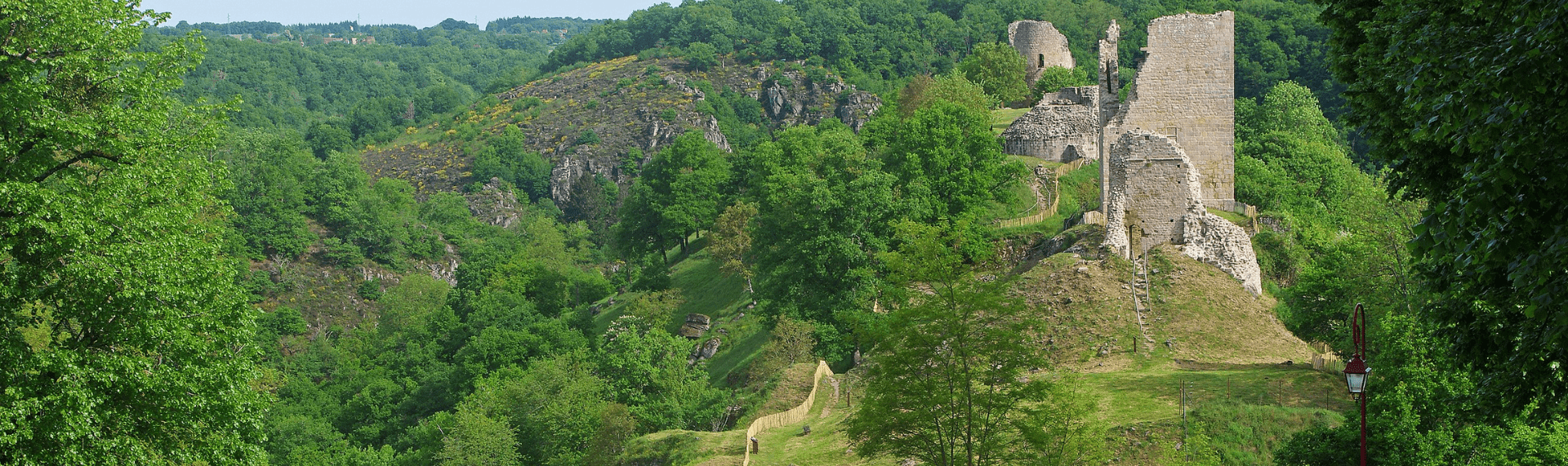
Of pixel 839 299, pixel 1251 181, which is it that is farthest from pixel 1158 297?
pixel 1251 181

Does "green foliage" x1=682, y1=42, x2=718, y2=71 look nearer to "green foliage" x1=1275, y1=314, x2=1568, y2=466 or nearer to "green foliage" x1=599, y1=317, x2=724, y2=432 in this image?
"green foliage" x1=599, y1=317, x2=724, y2=432

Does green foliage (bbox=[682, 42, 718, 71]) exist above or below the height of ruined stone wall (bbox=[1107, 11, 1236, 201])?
below

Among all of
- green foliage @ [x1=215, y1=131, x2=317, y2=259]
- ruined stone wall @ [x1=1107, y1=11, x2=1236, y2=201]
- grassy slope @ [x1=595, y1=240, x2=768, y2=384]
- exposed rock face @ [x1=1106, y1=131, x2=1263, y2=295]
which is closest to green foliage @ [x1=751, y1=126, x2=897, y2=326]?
grassy slope @ [x1=595, y1=240, x2=768, y2=384]

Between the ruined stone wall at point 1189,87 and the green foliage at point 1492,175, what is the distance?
1011 inches

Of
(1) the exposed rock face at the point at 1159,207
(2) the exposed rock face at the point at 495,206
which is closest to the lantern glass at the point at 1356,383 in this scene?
(1) the exposed rock face at the point at 1159,207

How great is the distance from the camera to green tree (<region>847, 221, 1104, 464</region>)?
22609 millimetres

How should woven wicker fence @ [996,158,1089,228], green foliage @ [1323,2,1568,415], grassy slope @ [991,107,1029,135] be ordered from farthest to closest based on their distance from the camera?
grassy slope @ [991,107,1029,135], woven wicker fence @ [996,158,1089,228], green foliage @ [1323,2,1568,415]

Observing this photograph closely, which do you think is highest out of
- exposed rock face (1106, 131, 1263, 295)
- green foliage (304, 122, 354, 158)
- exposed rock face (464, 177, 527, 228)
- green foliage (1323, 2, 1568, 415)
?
green foliage (1323, 2, 1568, 415)

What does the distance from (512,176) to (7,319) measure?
99664mm

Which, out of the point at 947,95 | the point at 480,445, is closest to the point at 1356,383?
the point at 480,445

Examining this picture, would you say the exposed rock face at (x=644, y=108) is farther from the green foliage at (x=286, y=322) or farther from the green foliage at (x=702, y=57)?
the green foliage at (x=286, y=322)

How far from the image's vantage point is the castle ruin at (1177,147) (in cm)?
3303

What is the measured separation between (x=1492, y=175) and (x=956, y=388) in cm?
1415

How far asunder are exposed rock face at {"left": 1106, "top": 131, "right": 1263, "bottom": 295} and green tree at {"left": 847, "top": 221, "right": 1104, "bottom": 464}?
10917mm
